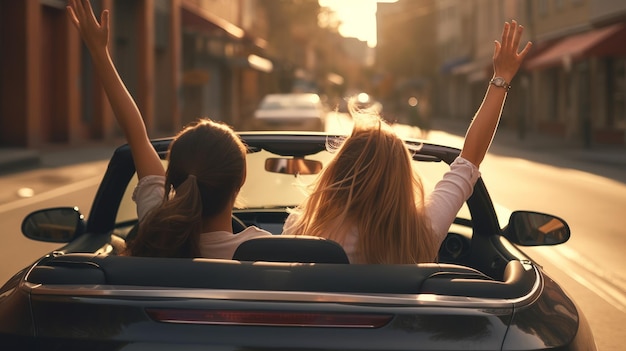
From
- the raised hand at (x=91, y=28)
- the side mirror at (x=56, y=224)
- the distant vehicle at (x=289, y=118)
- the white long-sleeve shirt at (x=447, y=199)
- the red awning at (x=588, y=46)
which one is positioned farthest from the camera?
the red awning at (x=588, y=46)

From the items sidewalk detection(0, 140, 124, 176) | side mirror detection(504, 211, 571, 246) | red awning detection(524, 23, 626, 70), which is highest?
red awning detection(524, 23, 626, 70)

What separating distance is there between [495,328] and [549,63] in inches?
1381

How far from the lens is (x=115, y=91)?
3.28 meters

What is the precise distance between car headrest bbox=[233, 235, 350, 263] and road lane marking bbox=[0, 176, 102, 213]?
1050 cm

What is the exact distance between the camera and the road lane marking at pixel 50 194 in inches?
520

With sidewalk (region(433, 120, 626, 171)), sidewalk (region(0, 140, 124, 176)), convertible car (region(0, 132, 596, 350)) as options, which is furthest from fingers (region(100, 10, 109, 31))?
sidewalk (region(433, 120, 626, 171))

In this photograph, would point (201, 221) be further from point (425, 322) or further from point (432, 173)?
point (432, 173)

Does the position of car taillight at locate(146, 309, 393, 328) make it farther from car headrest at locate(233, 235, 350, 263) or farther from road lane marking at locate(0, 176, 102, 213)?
road lane marking at locate(0, 176, 102, 213)

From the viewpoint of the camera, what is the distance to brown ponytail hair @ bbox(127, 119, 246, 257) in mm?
2822

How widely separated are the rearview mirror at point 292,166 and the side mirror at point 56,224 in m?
0.73

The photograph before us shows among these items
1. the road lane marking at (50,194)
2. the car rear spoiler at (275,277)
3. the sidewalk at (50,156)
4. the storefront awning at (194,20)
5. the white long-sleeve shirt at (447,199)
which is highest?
the storefront awning at (194,20)

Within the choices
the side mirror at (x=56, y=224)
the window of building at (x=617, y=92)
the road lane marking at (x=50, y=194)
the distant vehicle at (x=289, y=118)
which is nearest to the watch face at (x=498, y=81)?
the side mirror at (x=56, y=224)

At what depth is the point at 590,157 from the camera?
25172mm

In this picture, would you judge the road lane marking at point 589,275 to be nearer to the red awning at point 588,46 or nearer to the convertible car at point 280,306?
the convertible car at point 280,306
